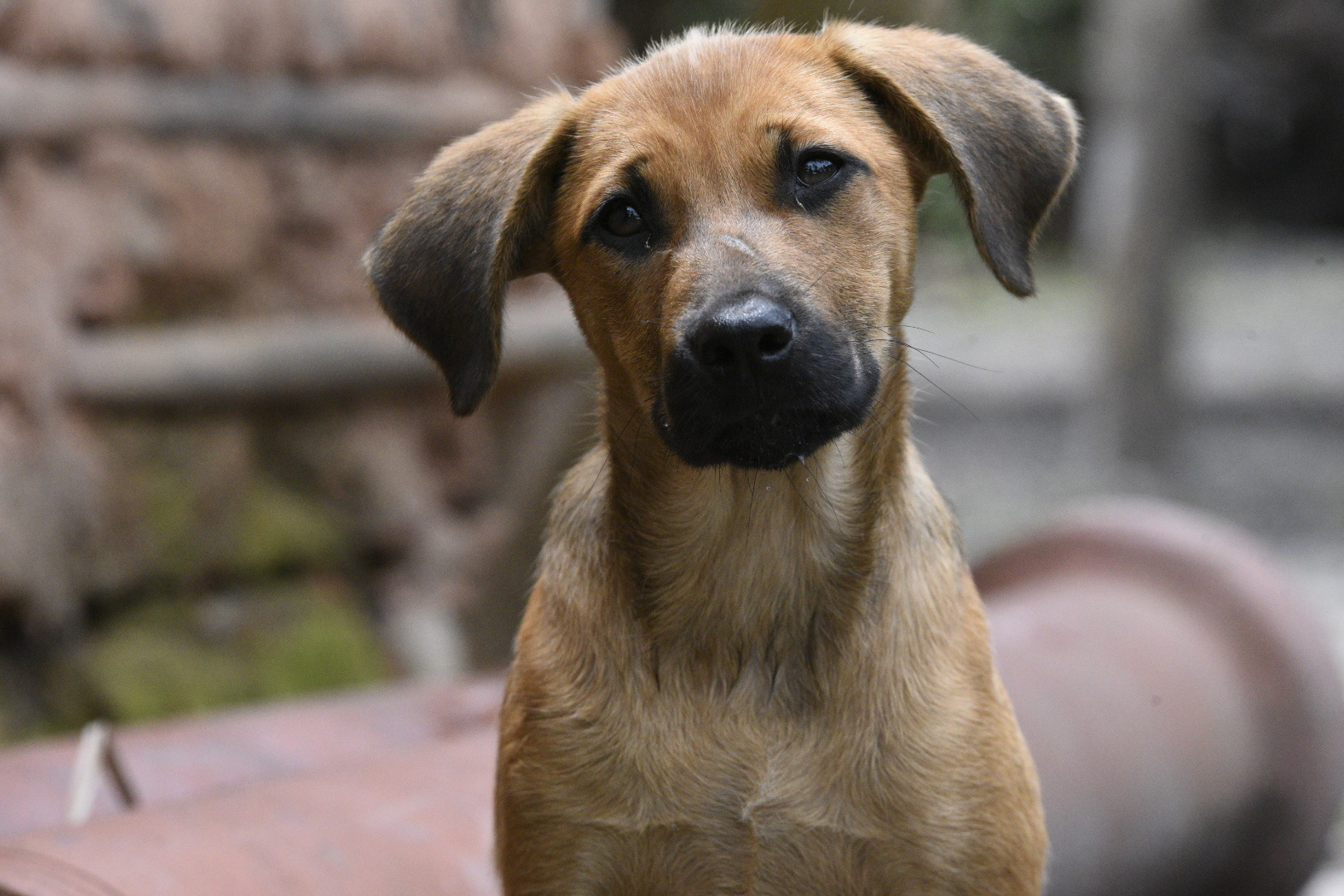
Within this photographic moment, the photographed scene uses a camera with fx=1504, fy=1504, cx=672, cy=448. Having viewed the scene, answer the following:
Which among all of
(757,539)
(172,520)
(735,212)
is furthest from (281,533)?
(735,212)

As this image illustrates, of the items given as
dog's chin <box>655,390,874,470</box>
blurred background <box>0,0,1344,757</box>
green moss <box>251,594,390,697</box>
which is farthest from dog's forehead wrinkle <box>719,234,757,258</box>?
green moss <box>251,594,390,697</box>

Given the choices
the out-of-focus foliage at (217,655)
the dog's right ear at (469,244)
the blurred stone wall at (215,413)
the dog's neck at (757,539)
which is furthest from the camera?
the out-of-focus foliage at (217,655)

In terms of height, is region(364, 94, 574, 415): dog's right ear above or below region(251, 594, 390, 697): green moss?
above

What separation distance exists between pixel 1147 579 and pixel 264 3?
369 cm

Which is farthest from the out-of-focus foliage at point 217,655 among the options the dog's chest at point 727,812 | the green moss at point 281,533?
the dog's chest at point 727,812

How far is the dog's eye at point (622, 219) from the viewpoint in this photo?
258 cm

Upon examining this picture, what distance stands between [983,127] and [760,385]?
0.68 meters

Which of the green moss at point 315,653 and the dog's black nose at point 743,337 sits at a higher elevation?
the dog's black nose at point 743,337

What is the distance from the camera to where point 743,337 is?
2.25 metres

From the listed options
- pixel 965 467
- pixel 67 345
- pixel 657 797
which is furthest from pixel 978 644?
pixel 965 467

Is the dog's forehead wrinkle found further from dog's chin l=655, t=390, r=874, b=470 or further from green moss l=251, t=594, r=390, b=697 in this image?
green moss l=251, t=594, r=390, b=697

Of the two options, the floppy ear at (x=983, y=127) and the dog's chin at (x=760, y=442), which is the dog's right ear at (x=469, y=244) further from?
the floppy ear at (x=983, y=127)

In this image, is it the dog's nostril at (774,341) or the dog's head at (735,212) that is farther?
the dog's head at (735,212)

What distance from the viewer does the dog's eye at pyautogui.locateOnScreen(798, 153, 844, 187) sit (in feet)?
8.35
